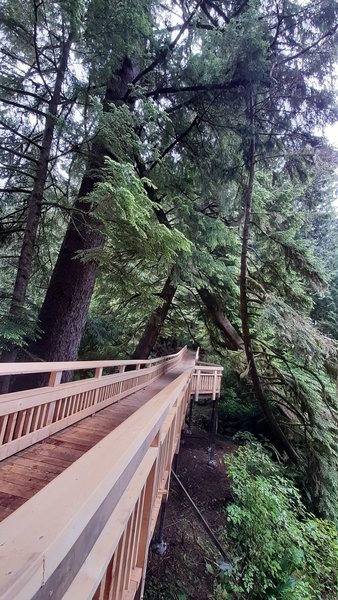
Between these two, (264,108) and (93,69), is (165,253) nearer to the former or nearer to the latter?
(93,69)

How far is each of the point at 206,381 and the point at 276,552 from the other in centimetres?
456

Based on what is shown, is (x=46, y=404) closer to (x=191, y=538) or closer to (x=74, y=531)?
(x=74, y=531)

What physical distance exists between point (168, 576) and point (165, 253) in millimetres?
5657

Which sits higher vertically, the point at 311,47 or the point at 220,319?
the point at 311,47

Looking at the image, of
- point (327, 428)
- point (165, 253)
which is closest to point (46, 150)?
point (165, 253)

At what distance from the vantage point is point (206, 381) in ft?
31.5

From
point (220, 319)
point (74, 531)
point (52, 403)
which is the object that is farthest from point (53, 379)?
point (220, 319)

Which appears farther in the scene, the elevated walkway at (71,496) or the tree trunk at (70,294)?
the tree trunk at (70,294)

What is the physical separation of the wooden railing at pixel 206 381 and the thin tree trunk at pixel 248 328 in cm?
152

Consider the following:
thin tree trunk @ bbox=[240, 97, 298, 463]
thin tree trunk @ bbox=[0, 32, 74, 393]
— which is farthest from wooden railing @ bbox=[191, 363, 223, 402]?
thin tree trunk @ bbox=[0, 32, 74, 393]

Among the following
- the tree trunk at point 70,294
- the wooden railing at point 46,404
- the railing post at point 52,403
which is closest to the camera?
the wooden railing at point 46,404

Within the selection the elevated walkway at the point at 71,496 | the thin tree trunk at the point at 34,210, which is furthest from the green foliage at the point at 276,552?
the thin tree trunk at the point at 34,210

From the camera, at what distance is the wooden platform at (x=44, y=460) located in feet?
7.80

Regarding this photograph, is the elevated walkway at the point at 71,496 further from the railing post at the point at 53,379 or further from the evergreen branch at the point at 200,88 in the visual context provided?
the evergreen branch at the point at 200,88
